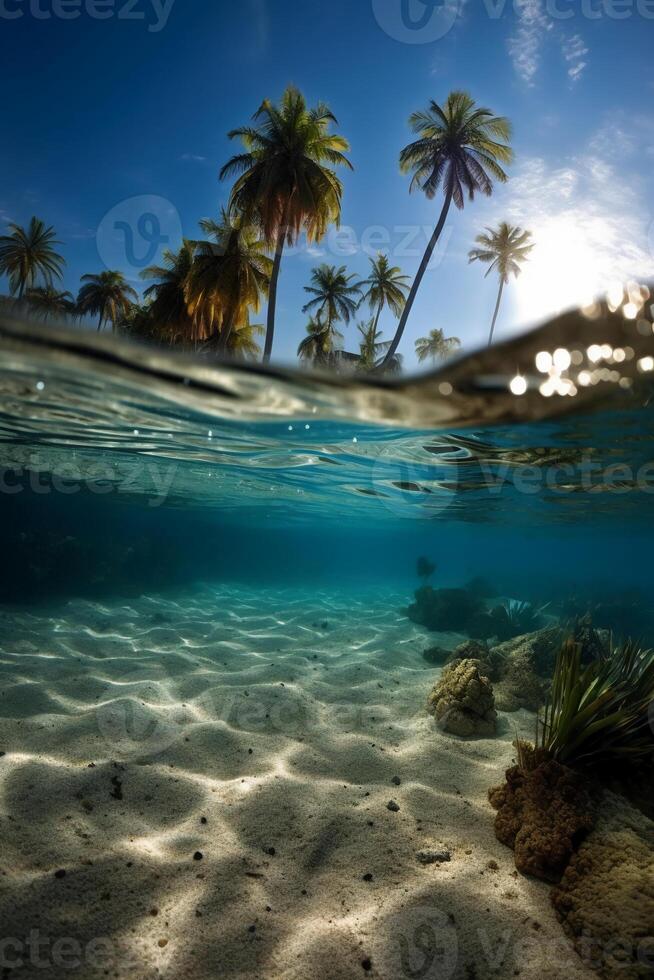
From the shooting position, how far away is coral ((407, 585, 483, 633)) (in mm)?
16547

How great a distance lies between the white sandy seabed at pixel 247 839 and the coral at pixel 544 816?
0.61 feet

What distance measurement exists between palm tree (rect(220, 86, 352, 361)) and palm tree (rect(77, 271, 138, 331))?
23538mm

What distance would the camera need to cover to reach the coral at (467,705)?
22.9ft

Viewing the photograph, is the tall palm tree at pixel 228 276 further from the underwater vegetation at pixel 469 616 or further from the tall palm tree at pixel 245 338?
the underwater vegetation at pixel 469 616

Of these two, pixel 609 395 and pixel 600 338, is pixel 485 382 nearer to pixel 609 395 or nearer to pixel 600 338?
pixel 600 338

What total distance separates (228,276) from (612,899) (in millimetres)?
26316

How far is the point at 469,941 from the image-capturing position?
11.2 ft

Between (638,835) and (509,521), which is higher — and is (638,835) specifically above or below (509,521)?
below

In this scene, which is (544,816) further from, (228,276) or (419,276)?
(419,276)

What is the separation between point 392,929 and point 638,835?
94.0 inches

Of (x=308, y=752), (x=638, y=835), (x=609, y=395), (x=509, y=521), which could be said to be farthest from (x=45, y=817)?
(x=509, y=521)

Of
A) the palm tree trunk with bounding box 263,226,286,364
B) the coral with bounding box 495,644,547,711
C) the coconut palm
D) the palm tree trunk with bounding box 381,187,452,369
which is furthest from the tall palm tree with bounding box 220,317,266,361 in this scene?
the coral with bounding box 495,644,547,711

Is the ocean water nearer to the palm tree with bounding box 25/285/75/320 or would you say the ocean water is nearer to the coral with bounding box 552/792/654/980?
the coral with bounding box 552/792/654/980

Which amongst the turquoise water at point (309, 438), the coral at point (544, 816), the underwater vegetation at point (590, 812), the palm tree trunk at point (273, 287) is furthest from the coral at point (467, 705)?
the palm tree trunk at point (273, 287)
